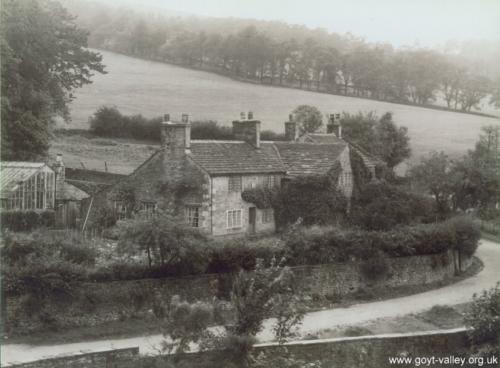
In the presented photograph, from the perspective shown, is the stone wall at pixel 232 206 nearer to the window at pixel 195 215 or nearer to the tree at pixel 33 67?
the window at pixel 195 215

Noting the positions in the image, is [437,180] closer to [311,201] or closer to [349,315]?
[311,201]

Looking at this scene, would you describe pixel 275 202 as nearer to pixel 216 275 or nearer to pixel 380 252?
pixel 380 252

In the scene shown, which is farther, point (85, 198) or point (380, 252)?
point (85, 198)

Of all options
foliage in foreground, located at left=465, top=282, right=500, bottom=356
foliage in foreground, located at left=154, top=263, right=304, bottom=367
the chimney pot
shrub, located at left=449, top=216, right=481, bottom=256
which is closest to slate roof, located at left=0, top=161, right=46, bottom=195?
the chimney pot

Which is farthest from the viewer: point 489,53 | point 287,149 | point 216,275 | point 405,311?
point 287,149

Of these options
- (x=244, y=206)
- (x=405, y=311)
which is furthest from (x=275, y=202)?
(x=405, y=311)

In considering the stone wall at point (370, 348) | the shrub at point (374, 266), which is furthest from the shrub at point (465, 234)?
the stone wall at point (370, 348)
